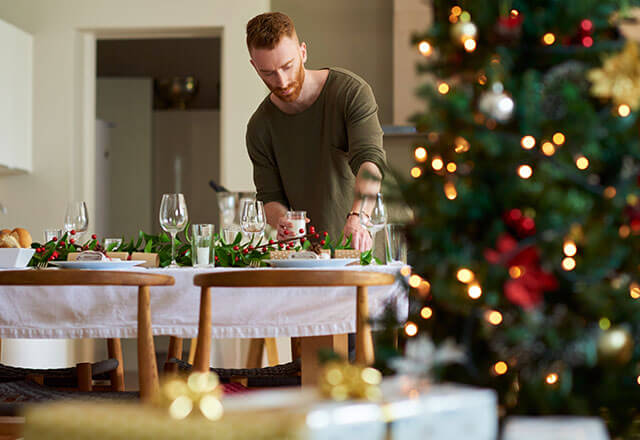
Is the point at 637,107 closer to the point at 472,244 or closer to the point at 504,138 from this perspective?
the point at 504,138

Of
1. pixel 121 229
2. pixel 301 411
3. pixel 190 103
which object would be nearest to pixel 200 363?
pixel 301 411

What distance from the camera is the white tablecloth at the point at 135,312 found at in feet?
6.86

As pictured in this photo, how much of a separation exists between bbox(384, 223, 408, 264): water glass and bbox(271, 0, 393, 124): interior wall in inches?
94.5

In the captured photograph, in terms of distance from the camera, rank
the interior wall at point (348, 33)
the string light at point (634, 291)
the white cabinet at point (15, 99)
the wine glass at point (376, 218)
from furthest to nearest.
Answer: the interior wall at point (348, 33) → the white cabinet at point (15, 99) → the wine glass at point (376, 218) → the string light at point (634, 291)

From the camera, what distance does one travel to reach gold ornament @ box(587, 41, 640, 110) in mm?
1169

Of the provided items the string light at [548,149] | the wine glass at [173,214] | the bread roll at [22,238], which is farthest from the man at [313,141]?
the string light at [548,149]

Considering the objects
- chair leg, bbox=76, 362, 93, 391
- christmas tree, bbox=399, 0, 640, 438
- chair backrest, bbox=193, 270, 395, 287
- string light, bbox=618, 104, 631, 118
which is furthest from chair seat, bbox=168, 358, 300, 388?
string light, bbox=618, 104, 631, 118

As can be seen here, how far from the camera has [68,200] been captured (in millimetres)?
4867

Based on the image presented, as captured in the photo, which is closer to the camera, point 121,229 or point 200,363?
point 200,363

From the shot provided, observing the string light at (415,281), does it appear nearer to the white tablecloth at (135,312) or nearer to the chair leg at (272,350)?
the white tablecloth at (135,312)

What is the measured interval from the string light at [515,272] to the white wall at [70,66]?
12.2ft

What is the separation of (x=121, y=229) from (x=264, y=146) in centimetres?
471

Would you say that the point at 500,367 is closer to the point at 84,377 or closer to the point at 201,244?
the point at 201,244

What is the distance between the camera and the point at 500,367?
1.24m
